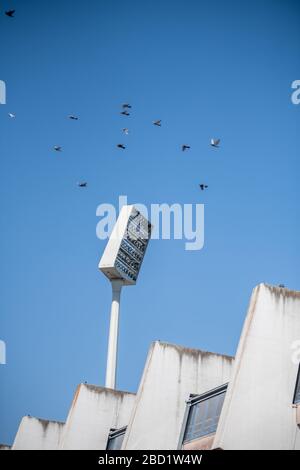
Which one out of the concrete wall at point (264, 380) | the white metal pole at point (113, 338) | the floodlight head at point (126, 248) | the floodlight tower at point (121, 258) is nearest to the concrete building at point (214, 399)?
the concrete wall at point (264, 380)

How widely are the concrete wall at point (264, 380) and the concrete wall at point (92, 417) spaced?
57.3 ft

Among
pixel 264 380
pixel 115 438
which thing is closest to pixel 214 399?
pixel 264 380

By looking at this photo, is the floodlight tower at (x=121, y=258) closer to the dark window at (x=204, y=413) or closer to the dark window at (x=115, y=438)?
the dark window at (x=115, y=438)

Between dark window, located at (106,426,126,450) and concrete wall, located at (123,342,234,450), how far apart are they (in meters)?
6.09

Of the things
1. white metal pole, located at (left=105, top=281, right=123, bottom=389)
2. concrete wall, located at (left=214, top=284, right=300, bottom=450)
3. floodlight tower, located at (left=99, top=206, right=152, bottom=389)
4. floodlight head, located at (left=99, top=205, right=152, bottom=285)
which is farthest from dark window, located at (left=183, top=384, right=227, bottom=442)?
floodlight head, located at (left=99, top=205, right=152, bottom=285)

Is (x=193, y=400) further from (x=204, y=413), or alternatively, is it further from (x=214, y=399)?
(x=214, y=399)

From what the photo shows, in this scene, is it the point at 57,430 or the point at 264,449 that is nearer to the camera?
the point at 264,449

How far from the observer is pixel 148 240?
69.9 meters

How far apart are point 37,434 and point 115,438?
1179 centimetres

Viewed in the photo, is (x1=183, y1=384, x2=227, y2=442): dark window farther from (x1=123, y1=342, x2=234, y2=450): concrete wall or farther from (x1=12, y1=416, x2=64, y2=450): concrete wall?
(x1=12, y1=416, x2=64, y2=450): concrete wall
